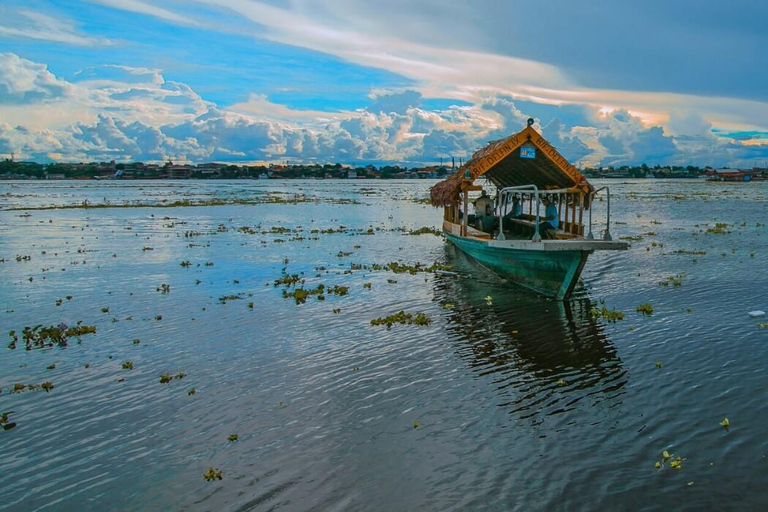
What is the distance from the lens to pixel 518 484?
8.40 meters

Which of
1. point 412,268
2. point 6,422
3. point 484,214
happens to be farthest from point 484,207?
point 6,422

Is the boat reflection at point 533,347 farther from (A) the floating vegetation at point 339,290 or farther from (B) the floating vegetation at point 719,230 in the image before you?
(B) the floating vegetation at point 719,230

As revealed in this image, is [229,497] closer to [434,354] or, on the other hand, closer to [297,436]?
[297,436]

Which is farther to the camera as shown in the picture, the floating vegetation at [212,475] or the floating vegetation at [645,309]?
the floating vegetation at [645,309]

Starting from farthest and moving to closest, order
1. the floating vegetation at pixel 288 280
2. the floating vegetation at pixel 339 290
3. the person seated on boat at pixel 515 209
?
the person seated on boat at pixel 515 209 < the floating vegetation at pixel 288 280 < the floating vegetation at pixel 339 290

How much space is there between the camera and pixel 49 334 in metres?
16.0

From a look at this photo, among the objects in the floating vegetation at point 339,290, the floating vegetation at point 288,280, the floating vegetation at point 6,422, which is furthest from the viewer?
the floating vegetation at point 288,280

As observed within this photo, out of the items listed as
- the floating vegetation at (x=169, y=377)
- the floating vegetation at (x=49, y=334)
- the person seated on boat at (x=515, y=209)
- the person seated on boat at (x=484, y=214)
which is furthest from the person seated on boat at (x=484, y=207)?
the floating vegetation at (x=169, y=377)

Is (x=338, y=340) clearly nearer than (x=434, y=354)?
No

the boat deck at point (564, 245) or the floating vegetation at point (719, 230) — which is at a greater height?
the boat deck at point (564, 245)

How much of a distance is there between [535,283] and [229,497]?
1475 centimetres

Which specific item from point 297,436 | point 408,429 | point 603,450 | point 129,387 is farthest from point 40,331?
point 603,450

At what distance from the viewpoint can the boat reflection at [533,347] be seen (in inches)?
457

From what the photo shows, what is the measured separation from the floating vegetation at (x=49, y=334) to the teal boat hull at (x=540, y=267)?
45.1 feet
